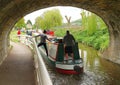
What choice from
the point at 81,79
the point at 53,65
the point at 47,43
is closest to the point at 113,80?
the point at 81,79

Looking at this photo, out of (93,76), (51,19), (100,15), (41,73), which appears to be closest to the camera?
(41,73)

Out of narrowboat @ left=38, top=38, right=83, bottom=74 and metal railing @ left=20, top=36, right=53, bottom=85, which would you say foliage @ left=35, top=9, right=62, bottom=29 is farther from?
metal railing @ left=20, top=36, right=53, bottom=85

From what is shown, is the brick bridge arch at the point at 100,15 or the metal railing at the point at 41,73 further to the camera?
the brick bridge arch at the point at 100,15

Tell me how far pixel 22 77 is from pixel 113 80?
552 cm

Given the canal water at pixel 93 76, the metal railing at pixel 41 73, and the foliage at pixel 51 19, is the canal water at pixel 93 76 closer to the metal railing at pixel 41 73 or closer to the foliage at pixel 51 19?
the metal railing at pixel 41 73

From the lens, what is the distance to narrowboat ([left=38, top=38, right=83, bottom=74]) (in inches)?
552

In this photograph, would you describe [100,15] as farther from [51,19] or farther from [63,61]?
[51,19]

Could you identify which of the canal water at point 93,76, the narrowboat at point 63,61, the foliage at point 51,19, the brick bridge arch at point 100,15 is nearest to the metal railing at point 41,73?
the canal water at point 93,76

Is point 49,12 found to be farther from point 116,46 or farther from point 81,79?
point 81,79

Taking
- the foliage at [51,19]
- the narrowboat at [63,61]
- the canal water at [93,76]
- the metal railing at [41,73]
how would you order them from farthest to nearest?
the foliage at [51,19] < the narrowboat at [63,61] < the canal water at [93,76] < the metal railing at [41,73]

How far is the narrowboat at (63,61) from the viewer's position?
14016mm

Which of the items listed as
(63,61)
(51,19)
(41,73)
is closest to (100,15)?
(63,61)

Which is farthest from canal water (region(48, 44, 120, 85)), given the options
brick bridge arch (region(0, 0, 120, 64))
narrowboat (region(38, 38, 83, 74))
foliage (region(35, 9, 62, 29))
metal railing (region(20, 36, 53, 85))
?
foliage (region(35, 9, 62, 29))

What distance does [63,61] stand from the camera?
48.0ft
